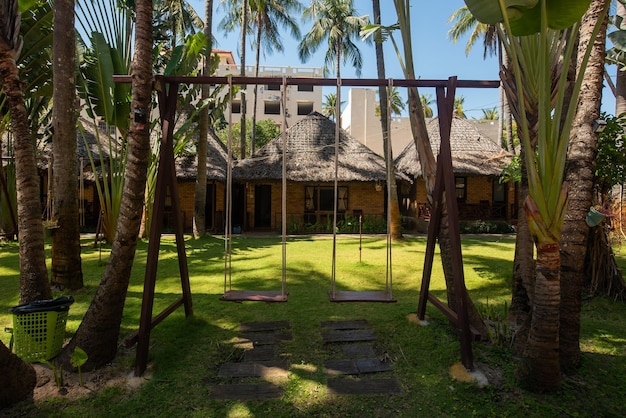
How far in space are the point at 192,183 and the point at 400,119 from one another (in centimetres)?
1764

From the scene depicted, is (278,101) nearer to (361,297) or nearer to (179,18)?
(179,18)

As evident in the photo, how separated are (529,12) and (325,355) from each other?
3661 millimetres

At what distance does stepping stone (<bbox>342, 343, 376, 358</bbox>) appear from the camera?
13.3 feet

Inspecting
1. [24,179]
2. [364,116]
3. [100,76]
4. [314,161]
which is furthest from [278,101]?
[24,179]

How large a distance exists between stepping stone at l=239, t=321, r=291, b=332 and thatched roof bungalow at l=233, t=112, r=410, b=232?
11132 millimetres

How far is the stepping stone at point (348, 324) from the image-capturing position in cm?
486

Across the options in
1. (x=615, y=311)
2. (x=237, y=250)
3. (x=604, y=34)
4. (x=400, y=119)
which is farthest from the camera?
(x=400, y=119)

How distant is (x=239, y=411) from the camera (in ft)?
9.84

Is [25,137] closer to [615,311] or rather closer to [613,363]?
[613,363]

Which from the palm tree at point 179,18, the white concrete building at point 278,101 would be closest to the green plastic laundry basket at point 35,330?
the palm tree at point 179,18

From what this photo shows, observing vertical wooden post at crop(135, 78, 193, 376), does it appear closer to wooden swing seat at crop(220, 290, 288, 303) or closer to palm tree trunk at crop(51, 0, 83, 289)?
wooden swing seat at crop(220, 290, 288, 303)

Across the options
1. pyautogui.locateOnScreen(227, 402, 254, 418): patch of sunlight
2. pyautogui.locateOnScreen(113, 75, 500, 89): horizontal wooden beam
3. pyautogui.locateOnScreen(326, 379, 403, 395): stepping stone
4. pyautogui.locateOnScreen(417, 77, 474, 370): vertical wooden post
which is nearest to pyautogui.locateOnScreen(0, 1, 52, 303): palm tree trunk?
pyautogui.locateOnScreen(113, 75, 500, 89): horizontal wooden beam

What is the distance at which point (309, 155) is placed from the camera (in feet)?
56.6

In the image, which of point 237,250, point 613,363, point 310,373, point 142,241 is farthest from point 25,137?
point 142,241
